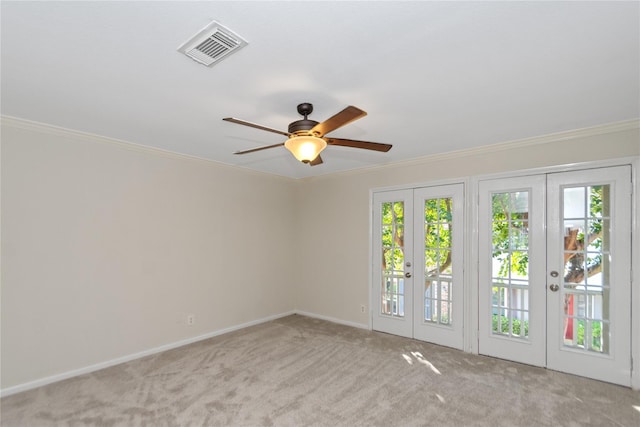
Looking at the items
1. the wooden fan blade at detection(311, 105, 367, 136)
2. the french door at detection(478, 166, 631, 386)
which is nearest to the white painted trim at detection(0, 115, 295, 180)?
the wooden fan blade at detection(311, 105, 367, 136)

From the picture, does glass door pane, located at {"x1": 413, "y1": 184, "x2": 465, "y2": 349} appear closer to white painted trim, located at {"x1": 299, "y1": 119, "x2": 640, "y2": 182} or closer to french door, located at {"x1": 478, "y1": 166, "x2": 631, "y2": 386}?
french door, located at {"x1": 478, "y1": 166, "x2": 631, "y2": 386}

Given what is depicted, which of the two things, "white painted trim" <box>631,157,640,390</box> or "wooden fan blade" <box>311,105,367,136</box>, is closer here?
"wooden fan blade" <box>311,105,367,136</box>

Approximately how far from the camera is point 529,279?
137 inches

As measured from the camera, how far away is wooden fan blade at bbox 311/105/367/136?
6.07 feet

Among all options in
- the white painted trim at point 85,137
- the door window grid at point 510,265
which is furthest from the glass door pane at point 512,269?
the white painted trim at point 85,137

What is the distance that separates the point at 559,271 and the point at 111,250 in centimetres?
476

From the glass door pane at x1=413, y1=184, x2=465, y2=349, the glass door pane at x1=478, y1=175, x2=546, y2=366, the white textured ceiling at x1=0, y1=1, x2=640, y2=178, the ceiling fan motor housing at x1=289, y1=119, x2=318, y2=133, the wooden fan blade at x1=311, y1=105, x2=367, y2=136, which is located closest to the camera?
the white textured ceiling at x1=0, y1=1, x2=640, y2=178

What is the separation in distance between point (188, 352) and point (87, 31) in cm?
338

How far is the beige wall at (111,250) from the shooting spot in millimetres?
2891

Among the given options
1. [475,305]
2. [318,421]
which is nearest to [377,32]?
[318,421]

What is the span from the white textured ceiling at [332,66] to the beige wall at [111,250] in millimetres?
515

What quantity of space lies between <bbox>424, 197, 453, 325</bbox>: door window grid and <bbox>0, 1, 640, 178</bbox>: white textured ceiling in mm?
1277

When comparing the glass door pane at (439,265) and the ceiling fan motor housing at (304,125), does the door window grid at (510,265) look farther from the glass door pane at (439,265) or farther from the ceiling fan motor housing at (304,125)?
the ceiling fan motor housing at (304,125)

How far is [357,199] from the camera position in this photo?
4941 millimetres
